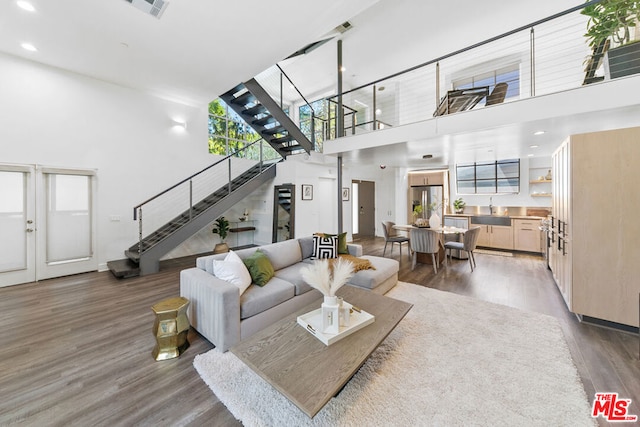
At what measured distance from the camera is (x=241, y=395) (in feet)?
5.73

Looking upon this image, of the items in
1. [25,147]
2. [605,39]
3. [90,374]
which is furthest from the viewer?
[25,147]

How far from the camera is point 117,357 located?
7.22 ft

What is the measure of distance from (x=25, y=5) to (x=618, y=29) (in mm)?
6995

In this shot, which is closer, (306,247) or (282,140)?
(306,247)

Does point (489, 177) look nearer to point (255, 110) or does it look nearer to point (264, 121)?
point (264, 121)

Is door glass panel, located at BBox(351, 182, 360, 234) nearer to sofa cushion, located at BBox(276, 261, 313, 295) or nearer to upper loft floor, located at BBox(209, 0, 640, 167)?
upper loft floor, located at BBox(209, 0, 640, 167)

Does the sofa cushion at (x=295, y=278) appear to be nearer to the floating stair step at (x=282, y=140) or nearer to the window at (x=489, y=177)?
the floating stair step at (x=282, y=140)


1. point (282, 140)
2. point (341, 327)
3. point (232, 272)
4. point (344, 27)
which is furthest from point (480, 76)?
point (232, 272)

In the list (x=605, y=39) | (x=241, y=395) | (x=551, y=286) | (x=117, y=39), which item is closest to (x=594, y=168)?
(x=605, y=39)

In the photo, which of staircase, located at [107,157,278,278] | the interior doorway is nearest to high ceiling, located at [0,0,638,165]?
staircase, located at [107,157,278,278]

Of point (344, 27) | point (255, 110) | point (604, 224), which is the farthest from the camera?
point (255, 110)

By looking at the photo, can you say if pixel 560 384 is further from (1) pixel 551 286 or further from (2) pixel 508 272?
(2) pixel 508 272

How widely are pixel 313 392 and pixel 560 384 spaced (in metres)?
1.91

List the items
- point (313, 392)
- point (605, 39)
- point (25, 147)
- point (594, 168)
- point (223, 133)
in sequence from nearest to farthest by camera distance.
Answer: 1. point (313, 392)
2. point (594, 168)
3. point (605, 39)
4. point (25, 147)
5. point (223, 133)
